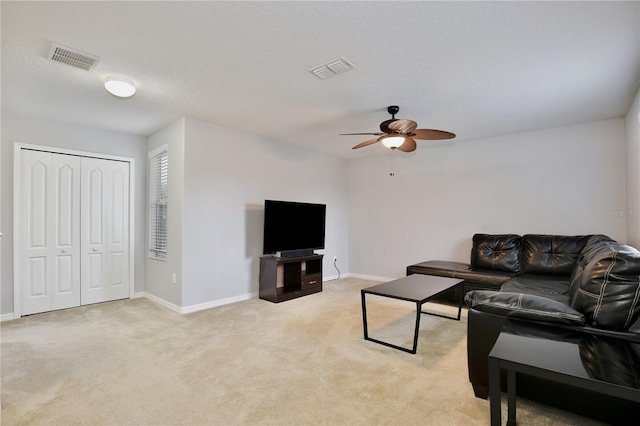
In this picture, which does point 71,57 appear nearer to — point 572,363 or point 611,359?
point 572,363

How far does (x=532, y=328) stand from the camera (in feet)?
5.79

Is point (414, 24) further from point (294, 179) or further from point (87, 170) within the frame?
point (87, 170)

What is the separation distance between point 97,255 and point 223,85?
10.5ft

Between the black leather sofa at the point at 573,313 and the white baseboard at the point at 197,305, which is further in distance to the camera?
the white baseboard at the point at 197,305

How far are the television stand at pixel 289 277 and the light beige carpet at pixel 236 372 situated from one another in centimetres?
70

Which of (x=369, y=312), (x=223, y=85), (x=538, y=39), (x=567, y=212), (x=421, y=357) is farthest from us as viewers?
(x=567, y=212)

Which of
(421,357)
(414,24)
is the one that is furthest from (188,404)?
(414,24)

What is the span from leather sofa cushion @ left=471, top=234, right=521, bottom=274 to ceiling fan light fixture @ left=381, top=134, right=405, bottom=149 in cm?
211

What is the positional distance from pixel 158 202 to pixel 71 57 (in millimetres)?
2404

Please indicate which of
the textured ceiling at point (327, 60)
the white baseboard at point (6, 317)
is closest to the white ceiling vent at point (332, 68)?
the textured ceiling at point (327, 60)

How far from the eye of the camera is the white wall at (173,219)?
404cm

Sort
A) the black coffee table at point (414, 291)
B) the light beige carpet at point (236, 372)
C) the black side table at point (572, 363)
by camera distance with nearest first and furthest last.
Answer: the black side table at point (572, 363)
the light beige carpet at point (236, 372)
the black coffee table at point (414, 291)

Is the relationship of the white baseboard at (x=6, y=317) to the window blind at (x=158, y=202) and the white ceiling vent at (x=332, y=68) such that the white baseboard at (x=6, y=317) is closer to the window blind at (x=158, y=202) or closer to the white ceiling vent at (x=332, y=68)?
the window blind at (x=158, y=202)

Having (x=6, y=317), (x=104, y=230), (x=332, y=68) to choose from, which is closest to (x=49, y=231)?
(x=104, y=230)
